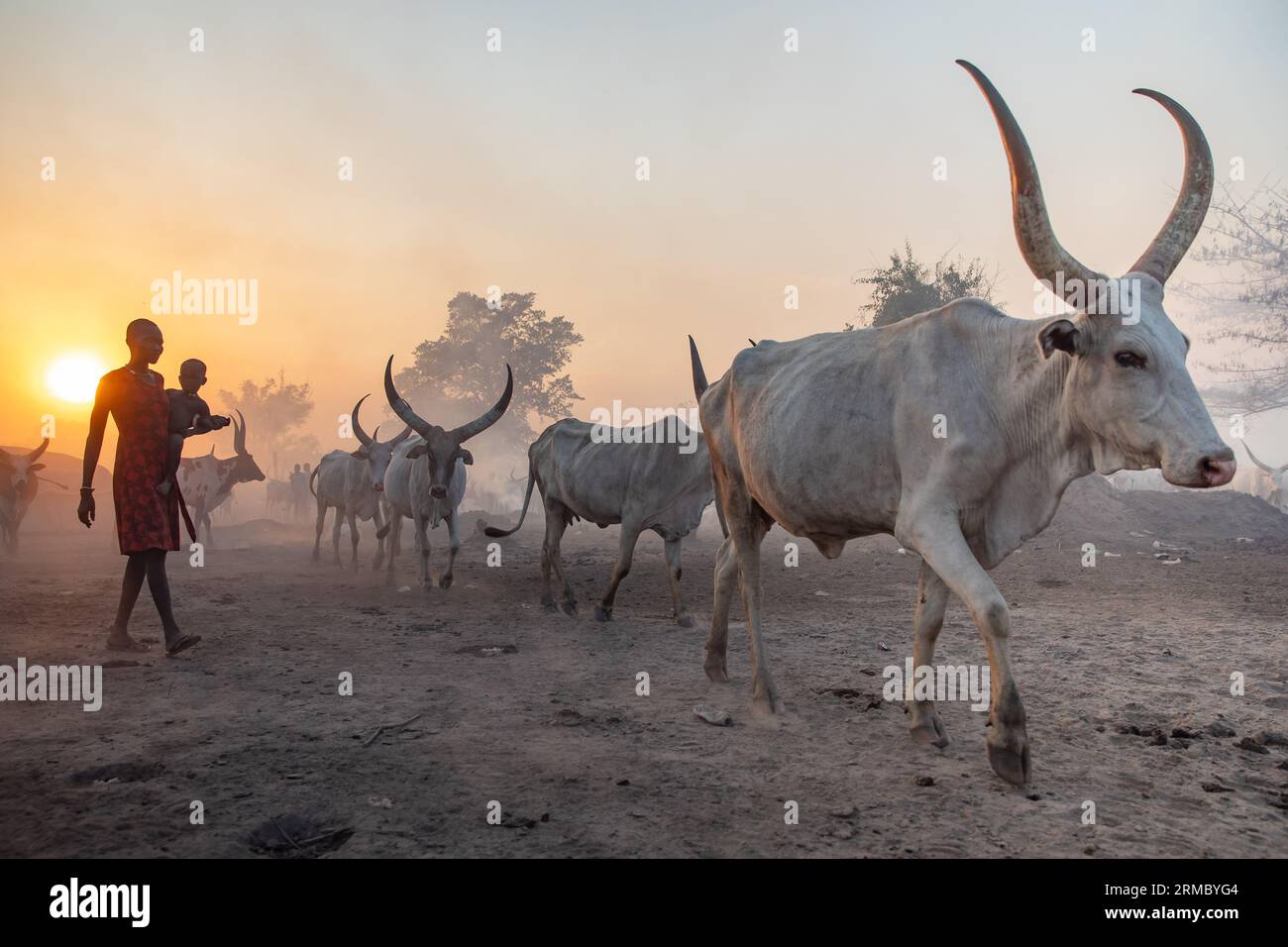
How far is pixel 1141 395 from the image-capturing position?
3369 millimetres

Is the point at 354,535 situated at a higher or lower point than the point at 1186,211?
lower

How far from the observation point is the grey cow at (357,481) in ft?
45.0

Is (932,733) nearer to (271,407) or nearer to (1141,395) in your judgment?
(1141,395)

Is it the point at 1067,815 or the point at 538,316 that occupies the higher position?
the point at 538,316

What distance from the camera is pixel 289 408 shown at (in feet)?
226

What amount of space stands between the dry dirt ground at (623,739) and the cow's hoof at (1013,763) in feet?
0.19


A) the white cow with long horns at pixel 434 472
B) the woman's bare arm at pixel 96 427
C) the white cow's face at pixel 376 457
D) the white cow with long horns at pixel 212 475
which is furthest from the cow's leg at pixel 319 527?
the woman's bare arm at pixel 96 427

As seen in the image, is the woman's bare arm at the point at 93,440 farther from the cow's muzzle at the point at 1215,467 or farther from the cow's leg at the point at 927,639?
the cow's muzzle at the point at 1215,467

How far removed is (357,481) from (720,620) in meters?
11.0

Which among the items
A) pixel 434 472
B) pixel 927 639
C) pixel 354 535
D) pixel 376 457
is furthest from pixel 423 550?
pixel 927 639

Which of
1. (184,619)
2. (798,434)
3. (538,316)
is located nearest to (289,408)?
(538,316)
